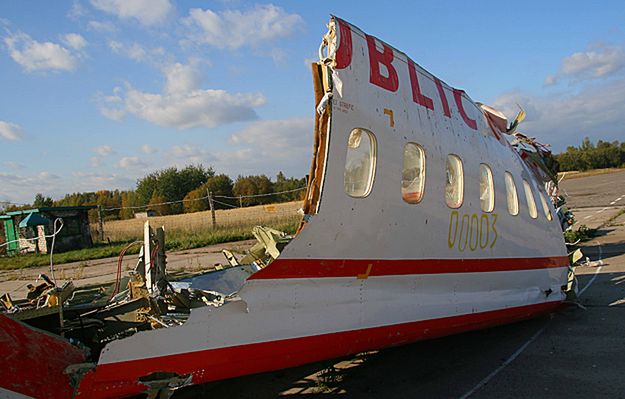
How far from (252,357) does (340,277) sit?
105cm

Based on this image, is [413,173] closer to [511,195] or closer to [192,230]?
[511,195]

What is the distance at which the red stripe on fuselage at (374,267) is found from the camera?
4082 mm

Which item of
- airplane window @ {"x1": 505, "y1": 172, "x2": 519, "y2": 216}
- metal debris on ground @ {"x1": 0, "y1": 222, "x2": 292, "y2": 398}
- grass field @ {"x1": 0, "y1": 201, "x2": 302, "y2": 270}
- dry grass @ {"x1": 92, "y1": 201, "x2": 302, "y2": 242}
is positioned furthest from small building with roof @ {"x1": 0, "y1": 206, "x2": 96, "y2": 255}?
airplane window @ {"x1": 505, "y1": 172, "x2": 519, "y2": 216}

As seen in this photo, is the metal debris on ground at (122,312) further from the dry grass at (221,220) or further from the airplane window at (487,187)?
the dry grass at (221,220)

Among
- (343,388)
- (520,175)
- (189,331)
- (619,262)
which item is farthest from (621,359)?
(619,262)

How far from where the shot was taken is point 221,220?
23391mm

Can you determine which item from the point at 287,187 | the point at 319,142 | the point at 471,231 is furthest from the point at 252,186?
the point at 319,142

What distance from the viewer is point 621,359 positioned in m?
5.96

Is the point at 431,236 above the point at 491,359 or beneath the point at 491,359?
above

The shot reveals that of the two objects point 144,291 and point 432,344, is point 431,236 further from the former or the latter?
point 144,291

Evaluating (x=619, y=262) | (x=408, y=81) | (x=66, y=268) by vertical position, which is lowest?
(x=619, y=262)

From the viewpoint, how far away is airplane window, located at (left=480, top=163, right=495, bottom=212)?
21.4 ft

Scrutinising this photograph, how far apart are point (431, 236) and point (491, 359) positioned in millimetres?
2190

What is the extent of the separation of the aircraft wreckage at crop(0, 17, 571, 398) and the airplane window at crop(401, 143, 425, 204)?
0.7 inches
